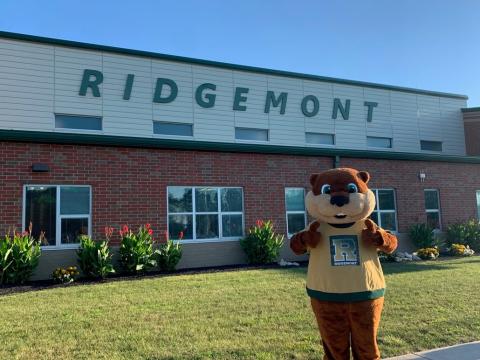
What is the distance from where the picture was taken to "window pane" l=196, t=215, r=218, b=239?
1293 cm

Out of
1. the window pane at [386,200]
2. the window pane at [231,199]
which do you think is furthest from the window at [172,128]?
the window pane at [386,200]

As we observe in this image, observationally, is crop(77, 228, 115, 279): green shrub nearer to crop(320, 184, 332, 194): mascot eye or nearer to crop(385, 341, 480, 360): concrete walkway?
crop(385, 341, 480, 360): concrete walkway

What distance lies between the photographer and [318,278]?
4.09 metres

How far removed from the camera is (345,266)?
4035mm

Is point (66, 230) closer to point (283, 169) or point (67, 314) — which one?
point (67, 314)

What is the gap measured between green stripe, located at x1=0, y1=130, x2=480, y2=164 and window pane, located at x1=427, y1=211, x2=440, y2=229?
192 cm

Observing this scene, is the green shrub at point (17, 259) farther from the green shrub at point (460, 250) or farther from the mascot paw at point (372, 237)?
the green shrub at point (460, 250)

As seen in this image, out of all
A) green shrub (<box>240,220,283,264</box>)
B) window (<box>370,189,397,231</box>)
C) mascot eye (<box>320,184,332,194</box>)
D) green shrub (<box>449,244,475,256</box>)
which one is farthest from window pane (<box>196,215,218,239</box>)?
mascot eye (<box>320,184,332,194</box>)

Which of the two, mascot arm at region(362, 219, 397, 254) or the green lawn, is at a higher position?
mascot arm at region(362, 219, 397, 254)

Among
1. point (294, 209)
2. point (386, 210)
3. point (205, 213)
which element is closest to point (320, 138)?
point (386, 210)

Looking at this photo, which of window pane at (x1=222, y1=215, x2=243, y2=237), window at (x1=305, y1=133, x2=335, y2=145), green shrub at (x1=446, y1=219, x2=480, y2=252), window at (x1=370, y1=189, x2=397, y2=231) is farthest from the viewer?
window at (x1=305, y1=133, x2=335, y2=145)

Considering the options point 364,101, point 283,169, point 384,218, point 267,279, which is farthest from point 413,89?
point 267,279

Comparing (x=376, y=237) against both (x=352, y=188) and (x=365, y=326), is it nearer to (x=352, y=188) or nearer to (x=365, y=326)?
(x=352, y=188)

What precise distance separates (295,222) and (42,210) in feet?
23.3
